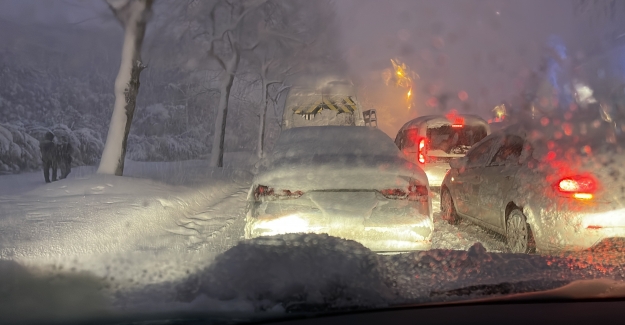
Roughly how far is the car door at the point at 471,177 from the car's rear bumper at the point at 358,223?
2578 millimetres

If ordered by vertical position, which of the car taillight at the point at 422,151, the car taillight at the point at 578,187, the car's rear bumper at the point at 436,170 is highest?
the car taillight at the point at 422,151

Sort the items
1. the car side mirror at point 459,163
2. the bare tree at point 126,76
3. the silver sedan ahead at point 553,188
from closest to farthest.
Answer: the silver sedan ahead at point 553,188
the car side mirror at point 459,163
the bare tree at point 126,76

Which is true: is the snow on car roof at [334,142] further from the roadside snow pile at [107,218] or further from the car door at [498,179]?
the roadside snow pile at [107,218]

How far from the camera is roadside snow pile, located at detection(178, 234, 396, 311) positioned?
285cm

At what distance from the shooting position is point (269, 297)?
2871mm

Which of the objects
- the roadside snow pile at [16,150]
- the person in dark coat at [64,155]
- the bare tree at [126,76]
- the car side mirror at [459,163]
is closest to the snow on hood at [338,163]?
the car side mirror at [459,163]

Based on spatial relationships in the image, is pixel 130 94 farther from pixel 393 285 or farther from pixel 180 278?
pixel 393 285

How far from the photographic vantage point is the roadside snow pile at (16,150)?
17.4 m

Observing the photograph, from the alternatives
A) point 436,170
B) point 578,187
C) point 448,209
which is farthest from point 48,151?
point 578,187

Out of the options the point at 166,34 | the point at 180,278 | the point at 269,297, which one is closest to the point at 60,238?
the point at 180,278

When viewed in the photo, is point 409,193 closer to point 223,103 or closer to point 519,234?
point 519,234

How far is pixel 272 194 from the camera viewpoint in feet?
15.7

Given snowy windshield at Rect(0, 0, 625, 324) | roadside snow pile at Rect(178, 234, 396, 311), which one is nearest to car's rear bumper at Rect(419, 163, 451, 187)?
snowy windshield at Rect(0, 0, 625, 324)

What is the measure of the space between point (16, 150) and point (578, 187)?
18.3 metres
